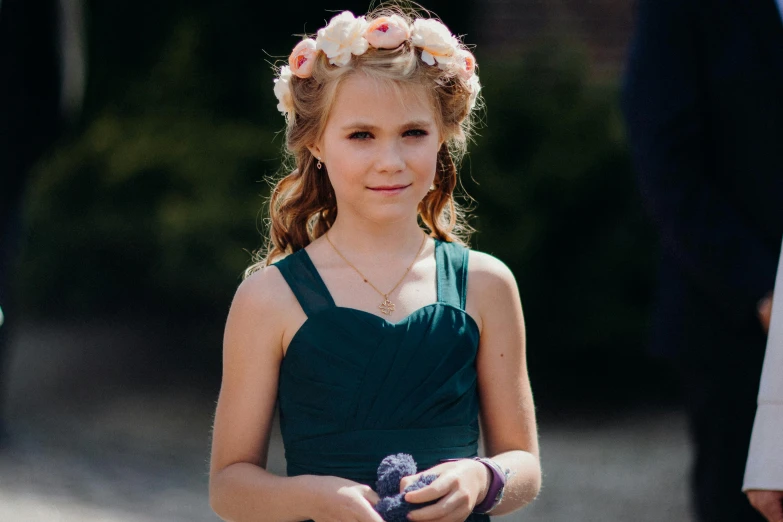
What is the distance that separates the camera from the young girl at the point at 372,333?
2279 mm

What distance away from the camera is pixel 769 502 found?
240 centimetres

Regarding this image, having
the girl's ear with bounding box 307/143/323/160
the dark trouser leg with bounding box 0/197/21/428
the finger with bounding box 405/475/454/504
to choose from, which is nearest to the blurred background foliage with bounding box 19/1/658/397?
the dark trouser leg with bounding box 0/197/21/428

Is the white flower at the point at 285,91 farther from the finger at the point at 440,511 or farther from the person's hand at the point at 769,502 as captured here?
the person's hand at the point at 769,502

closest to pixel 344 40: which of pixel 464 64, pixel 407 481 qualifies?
pixel 464 64

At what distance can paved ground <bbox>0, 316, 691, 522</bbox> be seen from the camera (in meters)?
4.71

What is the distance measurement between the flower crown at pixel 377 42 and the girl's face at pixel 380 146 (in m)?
0.07

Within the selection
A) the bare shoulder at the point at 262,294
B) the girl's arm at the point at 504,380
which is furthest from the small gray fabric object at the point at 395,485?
the bare shoulder at the point at 262,294

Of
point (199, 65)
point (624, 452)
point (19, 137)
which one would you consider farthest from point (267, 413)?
point (199, 65)

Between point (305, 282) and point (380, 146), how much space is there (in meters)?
0.31

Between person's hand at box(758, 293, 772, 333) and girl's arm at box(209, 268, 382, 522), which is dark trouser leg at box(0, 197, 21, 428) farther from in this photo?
person's hand at box(758, 293, 772, 333)

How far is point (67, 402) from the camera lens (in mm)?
5836

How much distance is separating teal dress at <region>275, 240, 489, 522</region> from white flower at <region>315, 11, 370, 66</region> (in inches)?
18.3

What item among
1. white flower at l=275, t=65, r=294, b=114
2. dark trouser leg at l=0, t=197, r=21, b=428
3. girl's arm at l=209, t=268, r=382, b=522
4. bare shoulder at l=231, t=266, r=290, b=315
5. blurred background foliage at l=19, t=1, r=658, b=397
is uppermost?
blurred background foliage at l=19, t=1, r=658, b=397

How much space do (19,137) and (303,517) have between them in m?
2.84
